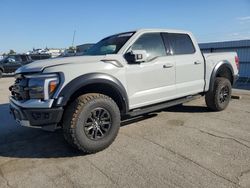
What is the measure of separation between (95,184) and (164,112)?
3615mm

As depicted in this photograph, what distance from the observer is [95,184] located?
3271mm

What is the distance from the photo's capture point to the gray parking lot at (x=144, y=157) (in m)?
3.33

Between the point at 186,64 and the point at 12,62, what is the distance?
60.5 feet

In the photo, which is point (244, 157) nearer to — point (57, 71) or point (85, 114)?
point (85, 114)

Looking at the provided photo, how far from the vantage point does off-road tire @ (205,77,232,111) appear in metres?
6.32

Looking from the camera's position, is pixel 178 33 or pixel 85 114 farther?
pixel 178 33

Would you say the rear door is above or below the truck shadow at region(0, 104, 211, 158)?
above

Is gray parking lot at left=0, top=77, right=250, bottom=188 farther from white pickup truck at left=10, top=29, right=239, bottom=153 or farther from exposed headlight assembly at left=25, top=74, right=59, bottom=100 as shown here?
exposed headlight assembly at left=25, top=74, right=59, bottom=100

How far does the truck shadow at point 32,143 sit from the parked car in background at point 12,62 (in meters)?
16.1

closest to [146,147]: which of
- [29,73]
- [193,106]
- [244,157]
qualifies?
[244,157]

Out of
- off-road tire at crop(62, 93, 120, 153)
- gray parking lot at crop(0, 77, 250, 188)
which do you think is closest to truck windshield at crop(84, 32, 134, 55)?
off-road tire at crop(62, 93, 120, 153)

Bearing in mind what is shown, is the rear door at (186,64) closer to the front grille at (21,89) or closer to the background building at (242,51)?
the front grille at (21,89)

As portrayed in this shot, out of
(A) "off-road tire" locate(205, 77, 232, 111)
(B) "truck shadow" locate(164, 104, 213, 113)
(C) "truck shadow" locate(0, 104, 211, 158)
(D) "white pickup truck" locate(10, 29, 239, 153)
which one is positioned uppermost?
(D) "white pickup truck" locate(10, 29, 239, 153)

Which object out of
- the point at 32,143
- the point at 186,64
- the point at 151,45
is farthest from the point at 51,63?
the point at 186,64
